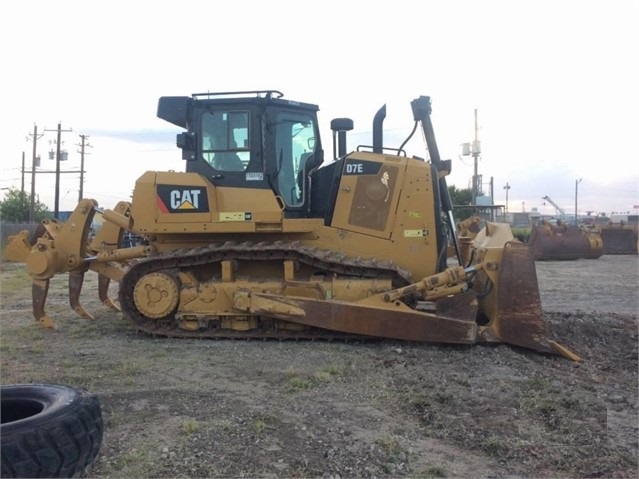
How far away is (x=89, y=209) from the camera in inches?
356

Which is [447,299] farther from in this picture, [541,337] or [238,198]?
[238,198]

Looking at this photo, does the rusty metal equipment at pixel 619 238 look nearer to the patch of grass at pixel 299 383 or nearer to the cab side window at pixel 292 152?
the cab side window at pixel 292 152

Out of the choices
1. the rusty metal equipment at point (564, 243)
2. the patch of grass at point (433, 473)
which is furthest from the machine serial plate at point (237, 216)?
the rusty metal equipment at point (564, 243)

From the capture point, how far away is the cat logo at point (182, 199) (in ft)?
27.1

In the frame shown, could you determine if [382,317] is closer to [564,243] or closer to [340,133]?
[340,133]

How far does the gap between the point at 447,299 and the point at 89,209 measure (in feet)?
17.7

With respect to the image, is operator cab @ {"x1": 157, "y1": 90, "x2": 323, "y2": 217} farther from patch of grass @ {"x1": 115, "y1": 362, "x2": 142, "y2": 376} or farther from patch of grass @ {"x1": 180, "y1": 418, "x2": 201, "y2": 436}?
patch of grass @ {"x1": 180, "y1": 418, "x2": 201, "y2": 436}

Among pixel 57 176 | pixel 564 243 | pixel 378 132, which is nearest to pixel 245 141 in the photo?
pixel 378 132

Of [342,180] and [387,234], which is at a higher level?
[342,180]

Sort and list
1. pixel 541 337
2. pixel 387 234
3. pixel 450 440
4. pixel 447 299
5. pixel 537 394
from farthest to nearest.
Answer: pixel 387 234 → pixel 447 299 → pixel 541 337 → pixel 537 394 → pixel 450 440

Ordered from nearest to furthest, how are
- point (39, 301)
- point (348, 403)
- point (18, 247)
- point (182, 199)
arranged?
point (348, 403) → point (182, 199) → point (39, 301) → point (18, 247)

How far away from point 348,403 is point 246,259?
3.44 metres

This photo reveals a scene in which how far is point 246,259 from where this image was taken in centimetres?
816

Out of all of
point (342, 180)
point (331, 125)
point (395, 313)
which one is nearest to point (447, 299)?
point (395, 313)
